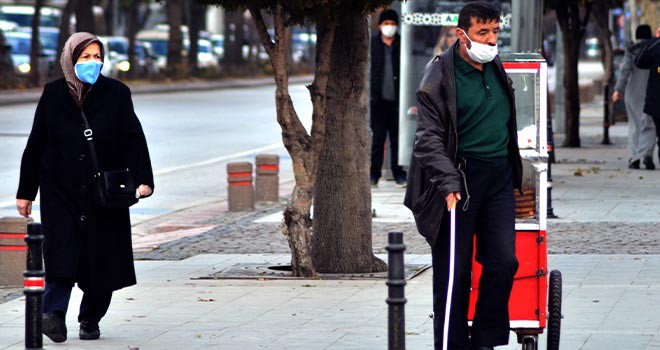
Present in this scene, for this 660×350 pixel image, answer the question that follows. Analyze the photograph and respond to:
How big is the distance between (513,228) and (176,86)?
145 feet

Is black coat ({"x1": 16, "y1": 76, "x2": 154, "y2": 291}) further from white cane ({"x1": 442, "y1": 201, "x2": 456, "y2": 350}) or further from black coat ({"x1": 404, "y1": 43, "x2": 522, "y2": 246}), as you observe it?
white cane ({"x1": 442, "y1": 201, "x2": 456, "y2": 350})

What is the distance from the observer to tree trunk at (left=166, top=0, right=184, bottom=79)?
55.1 m

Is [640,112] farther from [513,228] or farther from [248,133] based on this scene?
[513,228]

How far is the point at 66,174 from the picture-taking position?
26.1 feet

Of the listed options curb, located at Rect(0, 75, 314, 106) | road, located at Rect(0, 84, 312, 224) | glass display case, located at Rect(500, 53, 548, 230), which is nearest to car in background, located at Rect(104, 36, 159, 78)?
curb, located at Rect(0, 75, 314, 106)

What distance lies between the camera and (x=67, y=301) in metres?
7.99

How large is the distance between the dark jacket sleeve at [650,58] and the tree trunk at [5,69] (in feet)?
92.6

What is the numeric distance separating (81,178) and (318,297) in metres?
2.10

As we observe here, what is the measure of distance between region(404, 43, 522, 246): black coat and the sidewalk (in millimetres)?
1305

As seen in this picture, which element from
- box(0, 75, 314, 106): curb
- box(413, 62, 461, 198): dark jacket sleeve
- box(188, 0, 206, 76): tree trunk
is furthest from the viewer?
box(188, 0, 206, 76): tree trunk

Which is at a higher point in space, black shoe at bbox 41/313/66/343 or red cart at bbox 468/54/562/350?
red cart at bbox 468/54/562/350

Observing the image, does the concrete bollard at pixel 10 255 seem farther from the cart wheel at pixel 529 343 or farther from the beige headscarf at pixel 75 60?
the cart wheel at pixel 529 343

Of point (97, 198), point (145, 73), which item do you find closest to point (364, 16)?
point (97, 198)

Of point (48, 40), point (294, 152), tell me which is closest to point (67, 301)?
point (294, 152)
